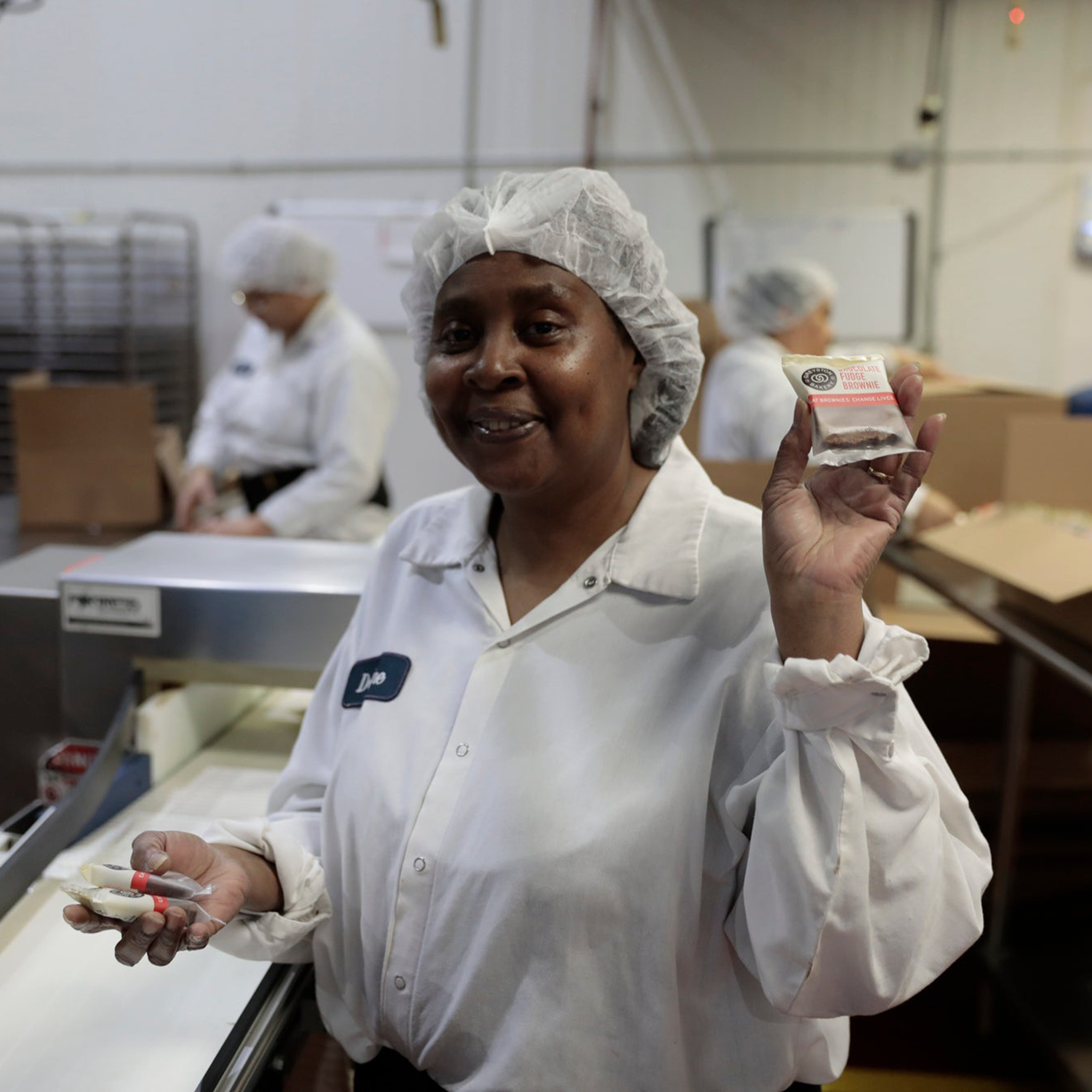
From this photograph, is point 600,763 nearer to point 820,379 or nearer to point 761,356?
point 820,379

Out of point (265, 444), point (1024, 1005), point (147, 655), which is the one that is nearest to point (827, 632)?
point (147, 655)

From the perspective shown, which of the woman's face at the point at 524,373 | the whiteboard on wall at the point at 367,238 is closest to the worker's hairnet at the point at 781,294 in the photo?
the whiteboard on wall at the point at 367,238

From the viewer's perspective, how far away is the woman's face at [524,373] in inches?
34.8

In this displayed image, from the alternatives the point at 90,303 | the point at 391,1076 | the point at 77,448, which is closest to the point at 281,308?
the point at 77,448

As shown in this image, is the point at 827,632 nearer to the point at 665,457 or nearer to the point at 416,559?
the point at 665,457

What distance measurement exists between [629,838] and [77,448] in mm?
2589

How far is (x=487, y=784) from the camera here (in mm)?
894

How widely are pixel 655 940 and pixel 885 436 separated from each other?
45 cm

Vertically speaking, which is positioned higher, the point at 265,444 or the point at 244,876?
the point at 265,444

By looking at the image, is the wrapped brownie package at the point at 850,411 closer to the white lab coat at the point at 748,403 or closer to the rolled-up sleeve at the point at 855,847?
the rolled-up sleeve at the point at 855,847

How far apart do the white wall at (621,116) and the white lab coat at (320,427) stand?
1528mm

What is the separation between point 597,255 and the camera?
0.92 meters

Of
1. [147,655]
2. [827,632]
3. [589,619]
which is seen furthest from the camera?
[147,655]

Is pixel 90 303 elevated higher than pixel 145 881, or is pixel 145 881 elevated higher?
pixel 90 303
